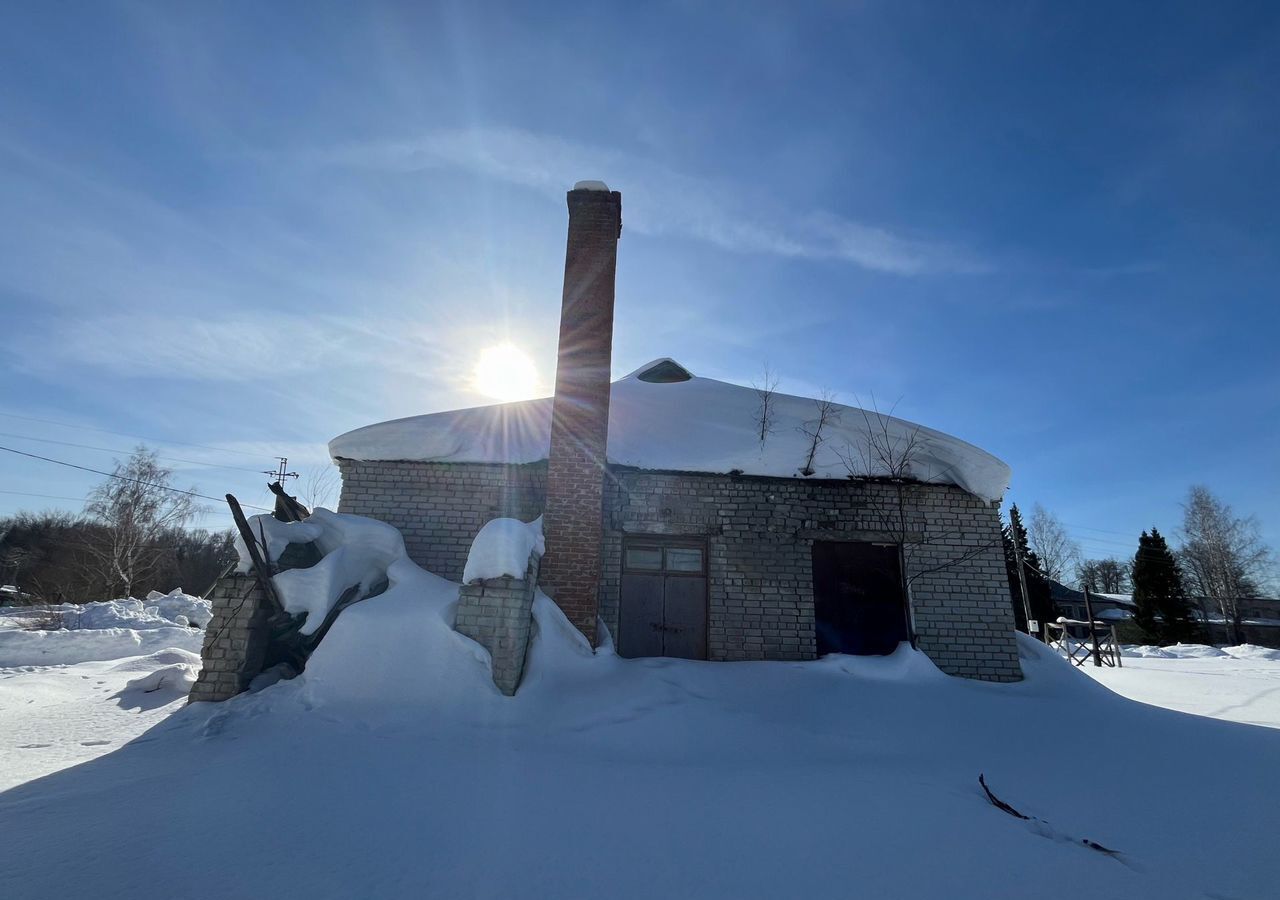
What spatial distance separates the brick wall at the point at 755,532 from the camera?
20.3ft

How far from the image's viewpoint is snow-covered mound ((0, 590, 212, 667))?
8969 millimetres

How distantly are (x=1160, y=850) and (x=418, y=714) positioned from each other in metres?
4.22

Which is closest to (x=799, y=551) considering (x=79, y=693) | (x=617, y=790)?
(x=617, y=790)

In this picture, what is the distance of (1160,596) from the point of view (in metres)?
28.1

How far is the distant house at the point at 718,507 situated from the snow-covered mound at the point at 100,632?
5388 mm

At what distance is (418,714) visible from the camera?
3.87m

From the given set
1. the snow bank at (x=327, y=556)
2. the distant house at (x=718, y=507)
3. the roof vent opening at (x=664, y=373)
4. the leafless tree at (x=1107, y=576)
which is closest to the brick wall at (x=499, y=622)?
the snow bank at (x=327, y=556)

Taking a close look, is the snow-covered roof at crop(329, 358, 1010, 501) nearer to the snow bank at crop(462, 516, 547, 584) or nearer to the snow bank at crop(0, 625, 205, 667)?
the snow bank at crop(462, 516, 547, 584)

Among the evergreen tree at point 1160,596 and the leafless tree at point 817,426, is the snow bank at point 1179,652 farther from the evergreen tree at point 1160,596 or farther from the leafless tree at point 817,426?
the leafless tree at point 817,426

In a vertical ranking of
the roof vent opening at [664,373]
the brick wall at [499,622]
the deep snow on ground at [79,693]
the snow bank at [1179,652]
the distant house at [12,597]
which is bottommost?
the snow bank at [1179,652]

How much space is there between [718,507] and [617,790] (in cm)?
380

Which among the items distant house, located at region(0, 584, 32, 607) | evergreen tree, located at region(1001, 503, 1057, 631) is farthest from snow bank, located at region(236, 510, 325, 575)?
evergreen tree, located at region(1001, 503, 1057, 631)

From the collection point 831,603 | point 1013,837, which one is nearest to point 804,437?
point 831,603

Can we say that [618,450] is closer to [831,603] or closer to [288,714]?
[831,603]
